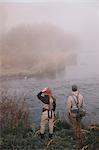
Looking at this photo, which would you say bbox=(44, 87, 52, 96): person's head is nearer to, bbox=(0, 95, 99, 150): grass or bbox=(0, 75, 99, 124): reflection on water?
bbox=(0, 75, 99, 124): reflection on water

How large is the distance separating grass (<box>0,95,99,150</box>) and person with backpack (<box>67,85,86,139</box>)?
6cm

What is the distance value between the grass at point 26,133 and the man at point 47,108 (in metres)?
0.04

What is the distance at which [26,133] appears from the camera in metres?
3.51

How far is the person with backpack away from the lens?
11.6ft

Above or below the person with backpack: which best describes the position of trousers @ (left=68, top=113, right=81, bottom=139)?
below

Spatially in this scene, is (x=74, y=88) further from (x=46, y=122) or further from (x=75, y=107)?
(x=46, y=122)

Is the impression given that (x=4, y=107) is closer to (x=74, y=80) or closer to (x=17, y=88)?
(x=17, y=88)

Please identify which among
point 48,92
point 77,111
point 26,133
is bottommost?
point 26,133

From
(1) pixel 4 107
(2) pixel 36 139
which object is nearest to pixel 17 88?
(1) pixel 4 107

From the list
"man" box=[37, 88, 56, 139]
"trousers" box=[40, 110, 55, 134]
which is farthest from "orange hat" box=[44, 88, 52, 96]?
"trousers" box=[40, 110, 55, 134]

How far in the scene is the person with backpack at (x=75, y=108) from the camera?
3529 mm

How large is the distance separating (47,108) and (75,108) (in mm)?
230

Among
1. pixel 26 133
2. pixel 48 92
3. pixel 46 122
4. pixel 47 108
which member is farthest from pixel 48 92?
pixel 26 133

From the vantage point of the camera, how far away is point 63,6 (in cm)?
352
